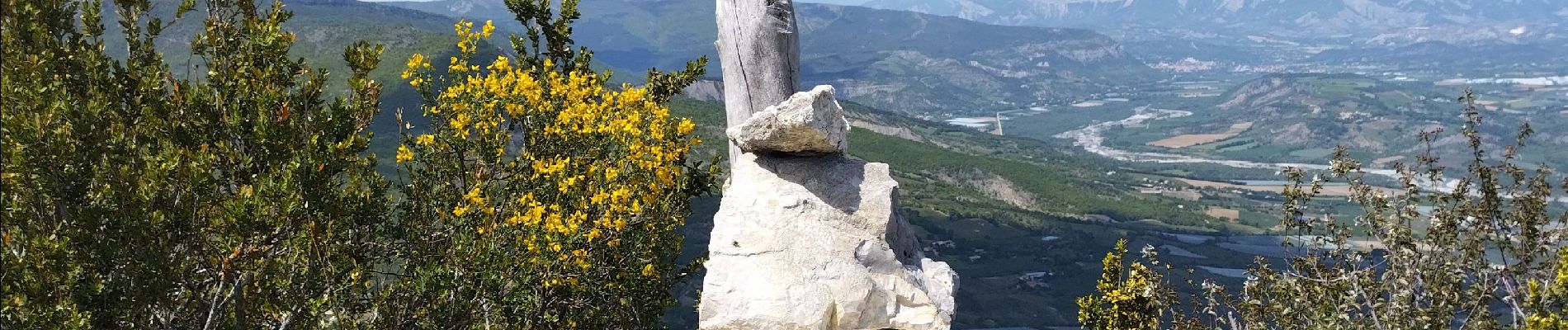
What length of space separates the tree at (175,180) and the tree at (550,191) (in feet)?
3.24

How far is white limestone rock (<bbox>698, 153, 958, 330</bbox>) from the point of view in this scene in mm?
7508

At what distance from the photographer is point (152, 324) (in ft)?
22.6

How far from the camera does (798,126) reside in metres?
8.15

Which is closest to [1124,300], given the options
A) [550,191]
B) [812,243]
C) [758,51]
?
[812,243]

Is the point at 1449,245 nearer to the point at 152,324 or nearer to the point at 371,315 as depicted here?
the point at 371,315

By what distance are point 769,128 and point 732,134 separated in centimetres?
67

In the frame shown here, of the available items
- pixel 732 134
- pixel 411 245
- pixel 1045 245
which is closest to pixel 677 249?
pixel 732 134

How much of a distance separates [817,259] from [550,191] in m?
2.50

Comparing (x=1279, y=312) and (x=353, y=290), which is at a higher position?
(x=353, y=290)

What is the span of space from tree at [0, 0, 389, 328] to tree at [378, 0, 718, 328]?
0.99 m

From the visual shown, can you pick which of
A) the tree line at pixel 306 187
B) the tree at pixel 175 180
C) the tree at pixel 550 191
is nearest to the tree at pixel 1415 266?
the tree at pixel 550 191

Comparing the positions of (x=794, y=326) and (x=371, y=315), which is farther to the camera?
(x=371, y=315)

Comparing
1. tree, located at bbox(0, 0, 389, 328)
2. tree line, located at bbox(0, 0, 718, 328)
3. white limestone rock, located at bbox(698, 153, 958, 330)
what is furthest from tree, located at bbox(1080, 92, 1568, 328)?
tree, located at bbox(0, 0, 389, 328)

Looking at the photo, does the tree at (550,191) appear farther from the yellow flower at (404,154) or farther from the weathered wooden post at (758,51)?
the weathered wooden post at (758,51)
